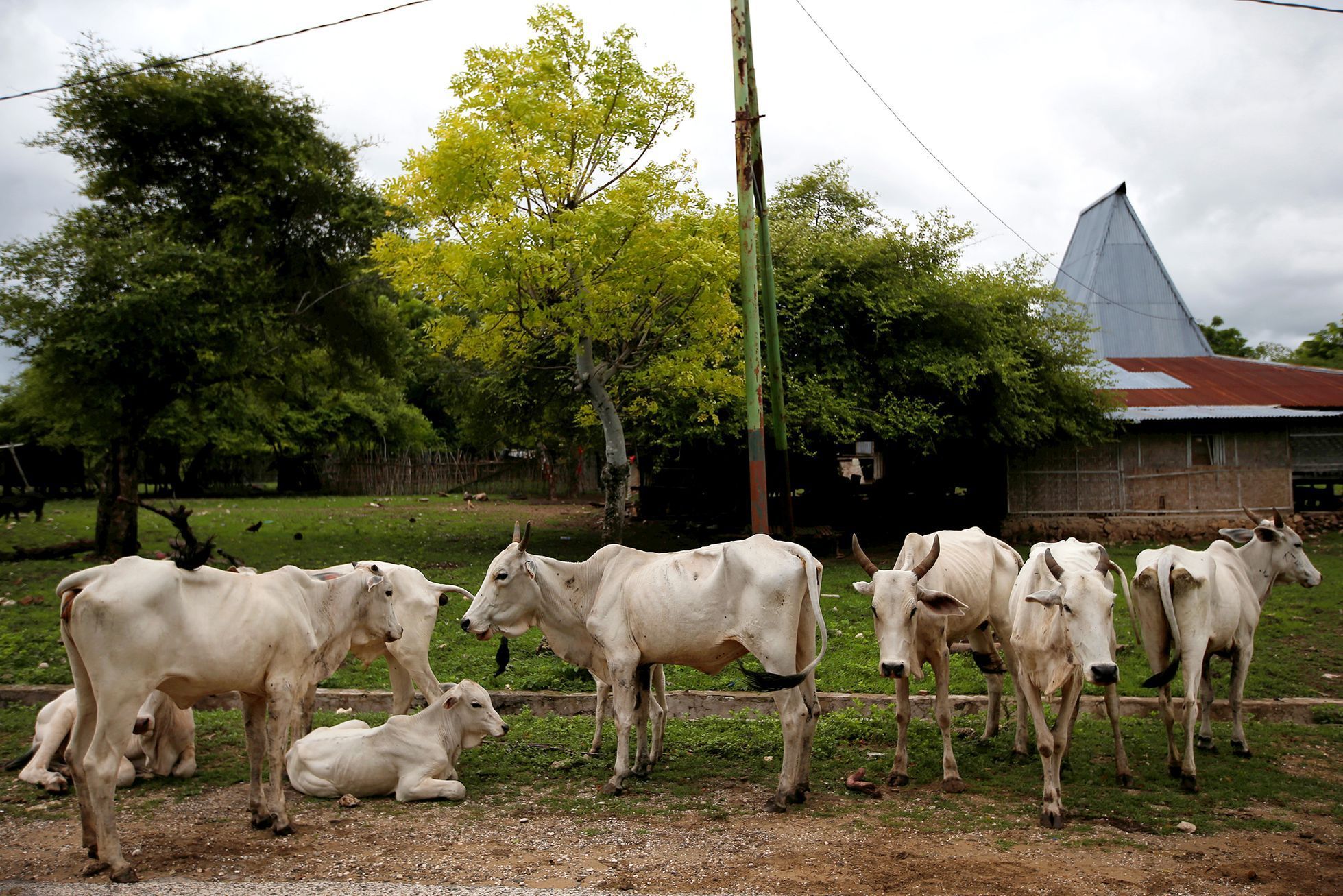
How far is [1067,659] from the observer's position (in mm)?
6516

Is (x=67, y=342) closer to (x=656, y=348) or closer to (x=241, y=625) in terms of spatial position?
(x=656, y=348)

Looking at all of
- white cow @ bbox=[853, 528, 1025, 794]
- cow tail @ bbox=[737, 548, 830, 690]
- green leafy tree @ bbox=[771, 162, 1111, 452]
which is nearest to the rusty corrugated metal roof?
green leafy tree @ bbox=[771, 162, 1111, 452]

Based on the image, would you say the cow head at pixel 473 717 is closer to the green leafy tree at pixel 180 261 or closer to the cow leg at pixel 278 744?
the cow leg at pixel 278 744

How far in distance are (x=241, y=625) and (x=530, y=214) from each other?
10470 millimetres

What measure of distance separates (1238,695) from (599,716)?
17.0 ft

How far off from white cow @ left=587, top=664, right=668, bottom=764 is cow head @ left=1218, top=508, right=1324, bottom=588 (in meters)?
5.13

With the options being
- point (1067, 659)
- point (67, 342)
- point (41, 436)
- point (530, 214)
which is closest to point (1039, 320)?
→ point (530, 214)

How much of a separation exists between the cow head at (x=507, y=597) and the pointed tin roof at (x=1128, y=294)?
27053 mm

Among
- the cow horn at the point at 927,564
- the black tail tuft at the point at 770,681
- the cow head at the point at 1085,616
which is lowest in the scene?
the black tail tuft at the point at 770,681

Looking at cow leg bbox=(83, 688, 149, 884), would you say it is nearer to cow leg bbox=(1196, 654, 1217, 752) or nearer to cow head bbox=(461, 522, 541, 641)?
cow head bbox=(461, 522, 541, 641)

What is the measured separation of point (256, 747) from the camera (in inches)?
253

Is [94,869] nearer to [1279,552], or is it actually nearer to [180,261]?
[1279,552]

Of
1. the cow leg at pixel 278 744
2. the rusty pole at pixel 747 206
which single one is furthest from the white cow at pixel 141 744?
the rusty pole at pixel 747 206

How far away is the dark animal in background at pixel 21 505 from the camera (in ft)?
70.2
